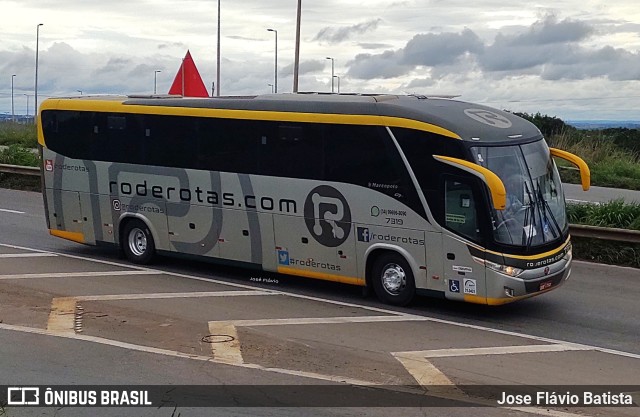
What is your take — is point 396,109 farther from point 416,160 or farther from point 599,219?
point 599,219

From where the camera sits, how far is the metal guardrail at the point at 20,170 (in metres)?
28.1

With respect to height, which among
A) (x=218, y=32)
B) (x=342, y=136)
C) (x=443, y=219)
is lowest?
(x=443, y=219)

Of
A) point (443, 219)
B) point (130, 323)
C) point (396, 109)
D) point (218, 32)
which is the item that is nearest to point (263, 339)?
point (130, 323)

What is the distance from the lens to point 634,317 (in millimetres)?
13469

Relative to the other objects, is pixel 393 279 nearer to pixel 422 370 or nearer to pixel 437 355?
pixel 437 355

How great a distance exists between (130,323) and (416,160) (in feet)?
14.7

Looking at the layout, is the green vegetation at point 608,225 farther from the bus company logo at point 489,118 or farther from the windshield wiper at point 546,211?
the bus company logo at point 489,118

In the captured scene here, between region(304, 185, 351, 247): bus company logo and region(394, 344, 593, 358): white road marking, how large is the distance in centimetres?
343

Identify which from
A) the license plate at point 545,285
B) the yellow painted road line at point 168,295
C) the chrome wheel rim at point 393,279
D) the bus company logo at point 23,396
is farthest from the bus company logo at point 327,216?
the bus company logo at point 23,396

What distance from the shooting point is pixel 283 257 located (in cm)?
1529

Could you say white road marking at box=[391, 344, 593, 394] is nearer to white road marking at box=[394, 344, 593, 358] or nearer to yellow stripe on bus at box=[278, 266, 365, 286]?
white road marking at box=[394, 344, 593, 358]

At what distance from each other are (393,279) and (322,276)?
4.15ft

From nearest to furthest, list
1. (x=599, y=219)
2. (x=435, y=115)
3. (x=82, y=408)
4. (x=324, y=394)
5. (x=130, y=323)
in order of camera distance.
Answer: (x=82, y=408) < (x=324, y=394) < (x=130, y=323) < (x=435, y=115) < (x=599, y=219)

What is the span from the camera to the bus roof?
1338 centimetres
